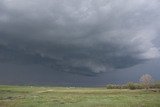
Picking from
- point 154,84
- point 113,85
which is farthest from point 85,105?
point 113,85

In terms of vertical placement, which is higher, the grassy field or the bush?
the bush

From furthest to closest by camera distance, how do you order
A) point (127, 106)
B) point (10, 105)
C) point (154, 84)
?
1. point (154, 84)
2. point (10, 105)
3. point (127, 106)

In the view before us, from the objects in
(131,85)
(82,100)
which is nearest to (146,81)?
(131,85)

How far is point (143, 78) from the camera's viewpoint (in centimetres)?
16025

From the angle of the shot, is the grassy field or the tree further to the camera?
the tree

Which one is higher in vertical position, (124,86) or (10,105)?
(124,86)

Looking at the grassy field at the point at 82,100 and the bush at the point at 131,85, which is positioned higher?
the bush at the point at 131,85

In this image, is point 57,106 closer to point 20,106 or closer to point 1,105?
point 20,106

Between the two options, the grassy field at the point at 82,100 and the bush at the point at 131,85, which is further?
the bush at the point at 131,85

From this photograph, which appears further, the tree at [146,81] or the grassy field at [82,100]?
the tree at [146,81]

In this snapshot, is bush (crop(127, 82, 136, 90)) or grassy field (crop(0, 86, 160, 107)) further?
bush (crop(127, 82, 136, 90))

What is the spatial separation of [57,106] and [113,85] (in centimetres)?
11536

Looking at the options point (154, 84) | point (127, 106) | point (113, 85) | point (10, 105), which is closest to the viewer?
point (127, 106)

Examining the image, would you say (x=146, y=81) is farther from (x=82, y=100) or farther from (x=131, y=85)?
(x=82, y=100)
